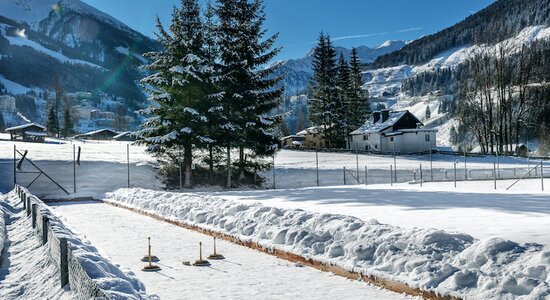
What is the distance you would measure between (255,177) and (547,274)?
32.9 m

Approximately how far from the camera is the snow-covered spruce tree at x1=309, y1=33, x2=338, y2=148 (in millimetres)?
69562

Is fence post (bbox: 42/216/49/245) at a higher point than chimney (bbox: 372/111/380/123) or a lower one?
lower

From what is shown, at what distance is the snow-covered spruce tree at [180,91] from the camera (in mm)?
35312

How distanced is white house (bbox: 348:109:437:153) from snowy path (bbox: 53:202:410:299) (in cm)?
6064

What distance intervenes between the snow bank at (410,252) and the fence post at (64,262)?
4.63 metres

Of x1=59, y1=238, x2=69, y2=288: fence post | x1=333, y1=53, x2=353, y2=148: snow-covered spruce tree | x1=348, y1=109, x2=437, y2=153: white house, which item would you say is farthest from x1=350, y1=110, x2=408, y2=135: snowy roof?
x1=59, y1=238, x2=69, y2=288: fence post

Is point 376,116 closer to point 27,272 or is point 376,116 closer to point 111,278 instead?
point 27,272

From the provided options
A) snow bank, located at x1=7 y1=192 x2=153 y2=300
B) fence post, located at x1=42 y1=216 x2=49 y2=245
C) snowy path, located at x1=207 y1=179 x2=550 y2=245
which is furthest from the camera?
fence post, located at x1=42 y1=216 x2=49 y2=245

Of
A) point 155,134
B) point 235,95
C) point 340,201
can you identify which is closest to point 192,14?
point 235,95

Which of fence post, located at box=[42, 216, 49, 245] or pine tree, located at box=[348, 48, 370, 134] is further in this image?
pine tree, located at box=[348, 48, 370, 134]

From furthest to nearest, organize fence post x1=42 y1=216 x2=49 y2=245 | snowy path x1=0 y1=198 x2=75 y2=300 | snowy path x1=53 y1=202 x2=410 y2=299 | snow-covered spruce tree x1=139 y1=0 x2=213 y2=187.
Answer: snow-covered spruce tree x1=139 y1=0 x2=213 y2=187, fence post x1=42 y1=216 x2=49 y2=245, snowy path x1=53 y1=202 x2=410 y2=299, snowy path x1=0 y1=198 x2=75 y2=300

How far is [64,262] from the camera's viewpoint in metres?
7.37

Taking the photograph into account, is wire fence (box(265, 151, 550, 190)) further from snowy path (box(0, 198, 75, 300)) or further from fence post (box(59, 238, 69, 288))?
fence post (box(59, 238, 69, 288))

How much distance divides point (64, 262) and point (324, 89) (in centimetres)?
6408
